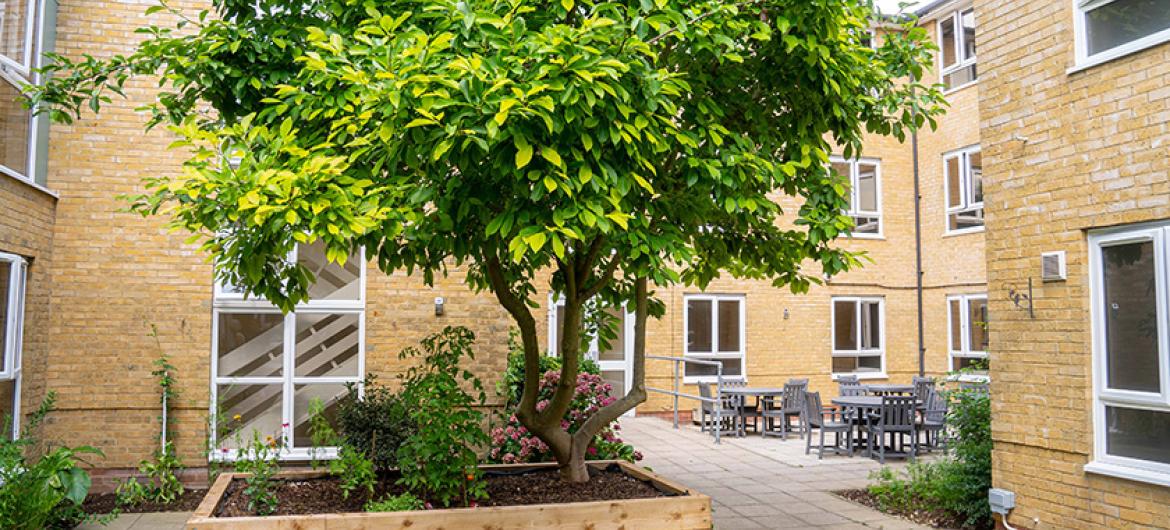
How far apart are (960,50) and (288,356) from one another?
13789 mm

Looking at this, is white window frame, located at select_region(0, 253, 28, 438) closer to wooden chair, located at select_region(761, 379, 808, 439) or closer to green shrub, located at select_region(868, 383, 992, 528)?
green shrub, located at select_region(868, 383, 992, 528)

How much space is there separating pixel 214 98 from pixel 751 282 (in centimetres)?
1222

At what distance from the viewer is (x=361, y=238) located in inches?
175

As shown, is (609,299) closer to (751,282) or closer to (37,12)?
(37,12)

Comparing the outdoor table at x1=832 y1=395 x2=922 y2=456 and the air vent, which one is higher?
the air vent

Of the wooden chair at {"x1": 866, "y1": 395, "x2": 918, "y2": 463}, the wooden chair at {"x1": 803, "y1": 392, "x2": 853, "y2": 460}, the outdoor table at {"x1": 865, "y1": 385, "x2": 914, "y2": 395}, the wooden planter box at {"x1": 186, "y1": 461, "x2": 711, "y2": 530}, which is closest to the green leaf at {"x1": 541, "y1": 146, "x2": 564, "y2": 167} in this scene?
the wooden planter box at {"x1": 186, "y1": 461, "x2": 711, "y2": 530}

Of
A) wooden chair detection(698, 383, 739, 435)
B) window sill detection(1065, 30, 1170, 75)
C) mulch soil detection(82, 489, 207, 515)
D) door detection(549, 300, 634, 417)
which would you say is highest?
window sill detection(1065, 30, 1170, 75)

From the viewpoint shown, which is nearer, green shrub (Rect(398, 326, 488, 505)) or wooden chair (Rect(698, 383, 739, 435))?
green shrub (Rect(398, 326, 488, 505))

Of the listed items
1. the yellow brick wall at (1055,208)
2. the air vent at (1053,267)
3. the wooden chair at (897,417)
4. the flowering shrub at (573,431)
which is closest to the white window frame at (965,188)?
the wooden chair at (897,417)

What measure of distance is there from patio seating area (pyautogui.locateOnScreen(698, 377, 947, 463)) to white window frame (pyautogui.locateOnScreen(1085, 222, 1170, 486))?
373cm

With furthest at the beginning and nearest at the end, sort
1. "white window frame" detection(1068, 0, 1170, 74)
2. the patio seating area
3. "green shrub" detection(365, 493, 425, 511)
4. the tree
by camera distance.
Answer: the patio seating area < "white window frame" detection(1068, 0, 1170, 74) < "green shrub" detection(365, 493, 425, 511) < the tree

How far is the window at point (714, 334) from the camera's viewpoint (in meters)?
15.9

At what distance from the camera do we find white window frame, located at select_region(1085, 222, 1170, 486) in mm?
5578

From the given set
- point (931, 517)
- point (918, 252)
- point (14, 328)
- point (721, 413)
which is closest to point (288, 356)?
point (14, 328)
